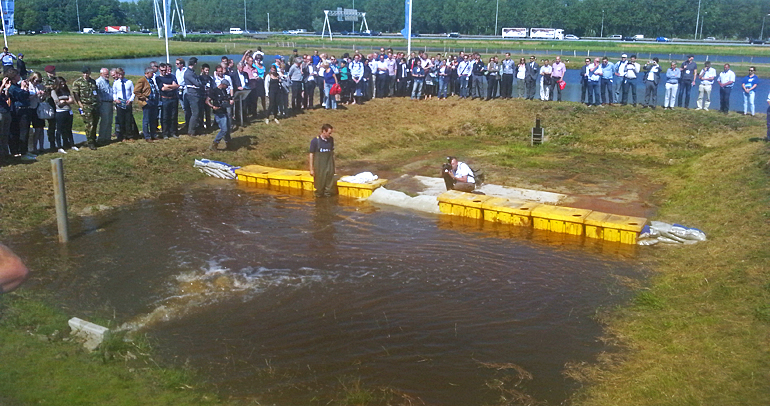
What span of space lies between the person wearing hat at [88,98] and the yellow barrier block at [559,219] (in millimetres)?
10409

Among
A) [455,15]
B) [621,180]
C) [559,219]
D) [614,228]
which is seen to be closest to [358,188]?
[559,219]

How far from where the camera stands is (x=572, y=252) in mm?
11953

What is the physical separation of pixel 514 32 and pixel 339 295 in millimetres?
110734

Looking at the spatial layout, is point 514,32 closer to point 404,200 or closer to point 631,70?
point 631,70

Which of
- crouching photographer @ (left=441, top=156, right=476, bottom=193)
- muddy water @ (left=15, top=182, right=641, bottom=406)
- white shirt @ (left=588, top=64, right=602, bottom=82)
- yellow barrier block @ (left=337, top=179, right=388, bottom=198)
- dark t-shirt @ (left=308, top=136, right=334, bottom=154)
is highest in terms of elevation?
white shirt @ (left=588, top=64, right=602, bottom=82)

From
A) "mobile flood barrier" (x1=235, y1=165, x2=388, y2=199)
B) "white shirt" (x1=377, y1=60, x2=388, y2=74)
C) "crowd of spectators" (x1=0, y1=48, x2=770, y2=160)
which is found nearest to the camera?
"mobile flood barrier" (x1=235, y1=165, x2=388, y2=199)

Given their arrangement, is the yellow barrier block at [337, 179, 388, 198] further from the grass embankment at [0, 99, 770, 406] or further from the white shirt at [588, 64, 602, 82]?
the white shirt at [588, 64, 602, 82]

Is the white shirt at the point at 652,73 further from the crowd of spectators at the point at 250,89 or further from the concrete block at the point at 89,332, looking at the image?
the concrete block at the point at 89,332

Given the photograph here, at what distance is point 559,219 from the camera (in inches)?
509

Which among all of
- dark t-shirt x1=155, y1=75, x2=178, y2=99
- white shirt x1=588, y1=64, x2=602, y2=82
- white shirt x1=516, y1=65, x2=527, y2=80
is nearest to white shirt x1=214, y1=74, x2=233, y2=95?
dark t-shirt x1=155, y1=75, x2=178, y2=99

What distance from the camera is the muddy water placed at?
7559 millimetres

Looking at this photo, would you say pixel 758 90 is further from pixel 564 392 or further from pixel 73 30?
pixel 73 30

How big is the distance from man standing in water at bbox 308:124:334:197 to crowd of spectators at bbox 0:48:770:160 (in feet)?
13.3

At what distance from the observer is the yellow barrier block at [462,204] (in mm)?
13797
